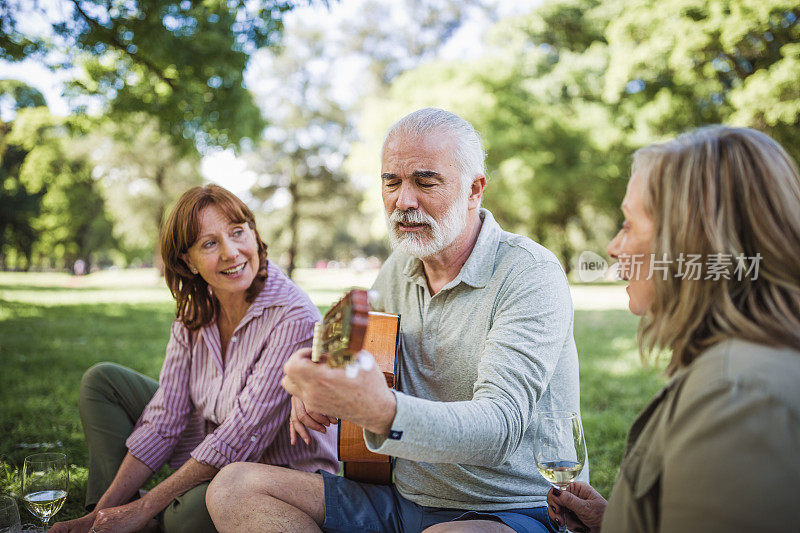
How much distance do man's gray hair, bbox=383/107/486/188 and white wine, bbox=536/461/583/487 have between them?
4.47ft

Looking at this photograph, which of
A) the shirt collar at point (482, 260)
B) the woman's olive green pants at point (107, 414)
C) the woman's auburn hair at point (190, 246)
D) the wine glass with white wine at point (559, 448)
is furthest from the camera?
the woman's olive green pants at point (107, 414)

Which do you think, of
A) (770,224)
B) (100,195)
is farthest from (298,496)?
(100,195)

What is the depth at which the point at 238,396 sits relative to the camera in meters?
3.31

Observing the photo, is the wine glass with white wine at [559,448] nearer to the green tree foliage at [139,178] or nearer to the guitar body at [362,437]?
the guitar body at [362,437]

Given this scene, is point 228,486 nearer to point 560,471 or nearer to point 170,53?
point 560,471

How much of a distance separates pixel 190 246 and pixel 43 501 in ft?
4.90

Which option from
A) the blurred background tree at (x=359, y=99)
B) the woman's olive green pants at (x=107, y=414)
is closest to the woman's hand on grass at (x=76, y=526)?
the woman's olive green pants at (x=107, y=414)

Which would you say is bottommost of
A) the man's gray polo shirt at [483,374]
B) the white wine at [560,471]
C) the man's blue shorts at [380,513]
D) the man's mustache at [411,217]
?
the man's blue shorts at [380,513]

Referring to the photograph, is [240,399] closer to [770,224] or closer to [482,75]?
[770,224]

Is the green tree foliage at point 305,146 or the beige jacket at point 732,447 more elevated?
the green tree foliage at point 305,146

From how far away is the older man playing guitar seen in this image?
2.37 metres

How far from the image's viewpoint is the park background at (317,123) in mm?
9766

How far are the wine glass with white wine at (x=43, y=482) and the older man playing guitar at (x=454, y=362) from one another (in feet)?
2.30

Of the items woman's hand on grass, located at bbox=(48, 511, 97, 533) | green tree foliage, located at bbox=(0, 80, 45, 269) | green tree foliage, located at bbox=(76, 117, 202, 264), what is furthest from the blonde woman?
green tree foliage, located at bbox=(0, 80, 45, 269)
